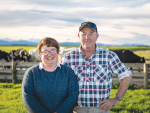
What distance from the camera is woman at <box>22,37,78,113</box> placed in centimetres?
257

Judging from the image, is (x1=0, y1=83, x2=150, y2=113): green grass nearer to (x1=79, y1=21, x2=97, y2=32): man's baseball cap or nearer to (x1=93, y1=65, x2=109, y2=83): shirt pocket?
(x1=93, y1=65, x2=109, y2=83): shirt pocket

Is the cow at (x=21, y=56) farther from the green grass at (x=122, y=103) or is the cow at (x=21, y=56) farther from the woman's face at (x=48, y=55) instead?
the woman's face at (x=48, y=55)

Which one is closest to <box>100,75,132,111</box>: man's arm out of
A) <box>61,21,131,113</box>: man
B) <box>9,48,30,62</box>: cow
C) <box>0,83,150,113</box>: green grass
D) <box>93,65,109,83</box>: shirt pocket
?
<box>61,21,131,113</box>: man

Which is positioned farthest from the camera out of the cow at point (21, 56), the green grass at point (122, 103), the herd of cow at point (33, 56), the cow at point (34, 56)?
the cow at point (34, 56)

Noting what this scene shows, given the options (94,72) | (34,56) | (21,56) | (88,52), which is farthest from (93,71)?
(34,56)

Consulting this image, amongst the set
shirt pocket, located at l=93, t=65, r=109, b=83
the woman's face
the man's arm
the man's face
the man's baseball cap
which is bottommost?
the man's arm

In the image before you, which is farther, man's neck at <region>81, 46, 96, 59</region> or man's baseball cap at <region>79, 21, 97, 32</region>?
man's neck at <region>81, 46, 96, 59</region>

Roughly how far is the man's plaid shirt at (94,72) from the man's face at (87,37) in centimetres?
16

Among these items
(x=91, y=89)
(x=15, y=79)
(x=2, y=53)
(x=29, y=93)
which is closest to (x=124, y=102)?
(x=91, y=89)

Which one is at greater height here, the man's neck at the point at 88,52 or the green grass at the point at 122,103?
the man's neck at the point at 88,52

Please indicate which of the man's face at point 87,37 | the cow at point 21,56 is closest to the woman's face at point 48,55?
the man's face at point 87,37

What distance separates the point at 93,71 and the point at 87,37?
637 millimetres

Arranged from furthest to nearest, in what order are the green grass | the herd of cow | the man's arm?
the herd of cow → the green grass → the man's arm

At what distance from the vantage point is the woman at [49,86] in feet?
8.44
